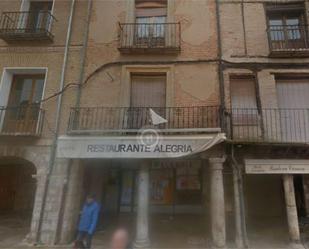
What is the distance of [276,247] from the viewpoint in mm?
7133

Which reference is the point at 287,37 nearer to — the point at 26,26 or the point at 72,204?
the point at 72,204

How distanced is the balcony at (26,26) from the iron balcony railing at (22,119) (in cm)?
255

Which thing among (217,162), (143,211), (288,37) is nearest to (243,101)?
(217,162)

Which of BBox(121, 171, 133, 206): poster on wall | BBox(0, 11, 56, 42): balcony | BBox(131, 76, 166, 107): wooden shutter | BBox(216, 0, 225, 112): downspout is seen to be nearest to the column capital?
BBox(216, 0, 225, 112): downspout

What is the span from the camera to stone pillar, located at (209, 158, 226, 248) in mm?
6898

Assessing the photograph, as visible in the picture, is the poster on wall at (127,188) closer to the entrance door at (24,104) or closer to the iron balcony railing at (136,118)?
the iron balcony railing at (136,118)

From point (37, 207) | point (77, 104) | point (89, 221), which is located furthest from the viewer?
point (77, 104)

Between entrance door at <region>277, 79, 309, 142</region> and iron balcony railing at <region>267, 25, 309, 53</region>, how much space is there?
124 cm

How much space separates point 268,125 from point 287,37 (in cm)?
344

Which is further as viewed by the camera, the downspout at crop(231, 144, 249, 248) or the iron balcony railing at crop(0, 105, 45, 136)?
the iron balcony railing at crop(0, 105, 45, 136)

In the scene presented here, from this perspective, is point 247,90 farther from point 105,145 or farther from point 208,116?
point 105,145

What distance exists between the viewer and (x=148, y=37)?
9188 mm

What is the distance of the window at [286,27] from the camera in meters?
8.81

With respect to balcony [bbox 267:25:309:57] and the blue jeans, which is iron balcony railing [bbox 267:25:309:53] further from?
the blue jeans
